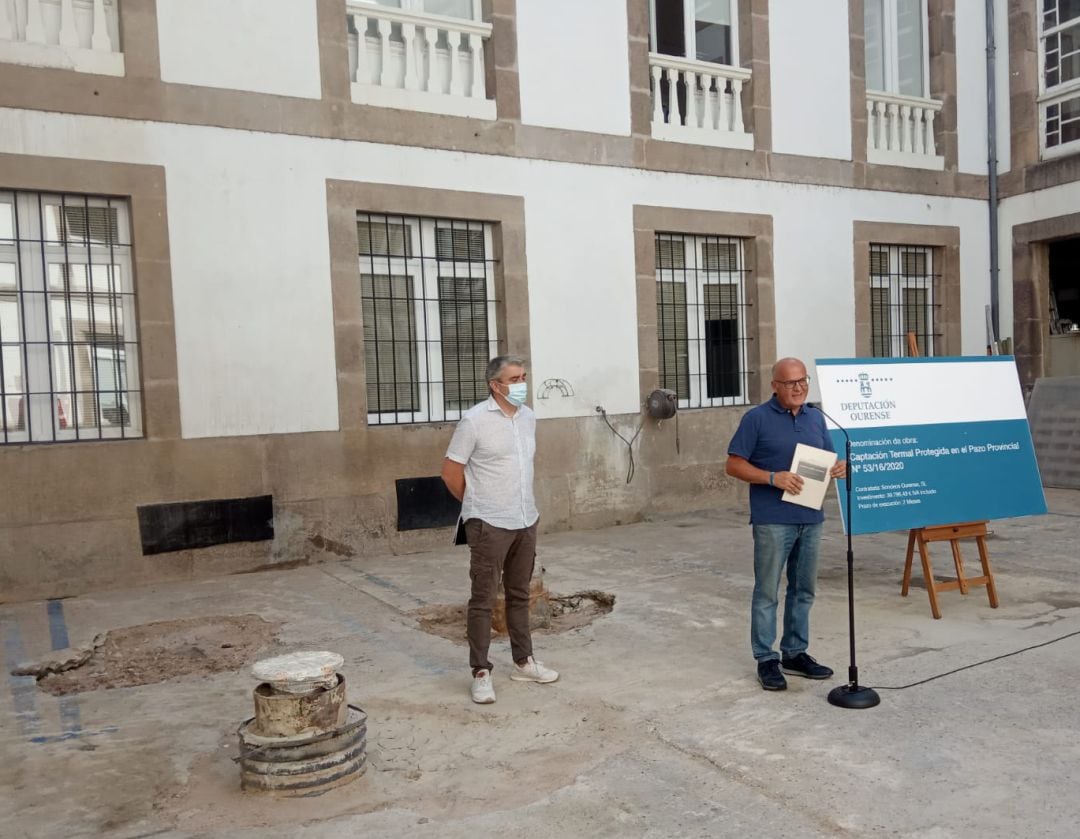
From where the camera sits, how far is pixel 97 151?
7.69 metres

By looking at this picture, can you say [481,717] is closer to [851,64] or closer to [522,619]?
[522,619]

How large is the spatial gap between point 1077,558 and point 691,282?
5074 millimetres

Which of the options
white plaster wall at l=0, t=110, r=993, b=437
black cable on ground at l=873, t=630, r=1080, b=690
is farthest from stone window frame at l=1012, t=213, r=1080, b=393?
black cable on ground at l=873, t=630, r=1080, b=690

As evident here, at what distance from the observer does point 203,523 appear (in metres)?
8.05

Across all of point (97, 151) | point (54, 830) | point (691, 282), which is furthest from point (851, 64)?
point (54, 830)

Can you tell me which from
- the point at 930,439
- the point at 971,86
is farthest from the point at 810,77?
the point at 930,439

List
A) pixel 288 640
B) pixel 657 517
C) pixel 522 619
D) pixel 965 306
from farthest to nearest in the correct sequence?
1. pixel 965 306
2. pixel 657 517
3. pixel 288 640
4. pixel 522 619

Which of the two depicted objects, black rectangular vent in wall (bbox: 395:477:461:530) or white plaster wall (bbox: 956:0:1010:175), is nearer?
black rectangular vent in wall (bbox: 395:477:461:530)

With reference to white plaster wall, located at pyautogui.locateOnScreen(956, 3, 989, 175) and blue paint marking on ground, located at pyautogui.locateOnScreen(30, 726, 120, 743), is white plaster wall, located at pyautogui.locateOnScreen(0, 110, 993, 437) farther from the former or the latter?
blue paint marking on ground, located at pyautogui.locateOnScreen(30, 726, 120, 743)

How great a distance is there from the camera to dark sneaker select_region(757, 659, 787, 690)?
185 inches

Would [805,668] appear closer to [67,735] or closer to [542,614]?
[542,614]

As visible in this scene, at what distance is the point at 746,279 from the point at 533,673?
7450 mm

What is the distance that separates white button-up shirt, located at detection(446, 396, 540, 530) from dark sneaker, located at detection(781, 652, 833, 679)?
1.57 meters

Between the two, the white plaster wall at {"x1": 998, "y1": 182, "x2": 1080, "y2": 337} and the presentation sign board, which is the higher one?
the white plaster wall at {"x1": 998, "y1": 182, "x2": 1080, "y2": 337}
